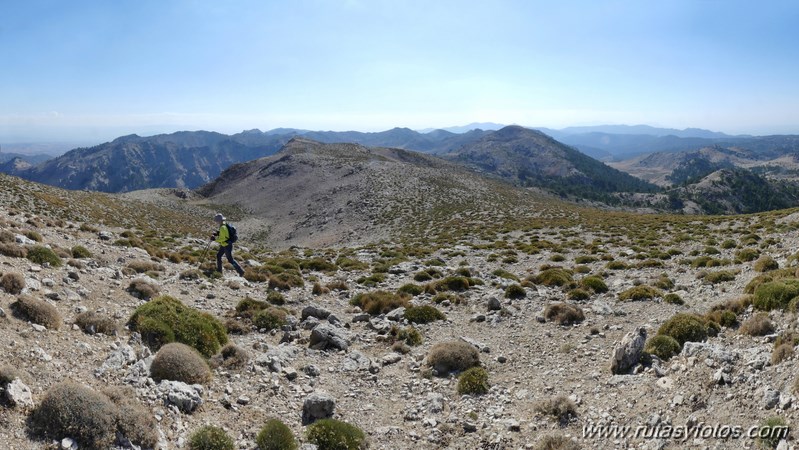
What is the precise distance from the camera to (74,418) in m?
6.58

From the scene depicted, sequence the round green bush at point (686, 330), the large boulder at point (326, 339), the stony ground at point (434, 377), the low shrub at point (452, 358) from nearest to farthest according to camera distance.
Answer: the stony ground at point (434, 377) → the round green bush at point (686, 330) → the low shrub at point (452, 358) → the large boulder at point (326, 339)

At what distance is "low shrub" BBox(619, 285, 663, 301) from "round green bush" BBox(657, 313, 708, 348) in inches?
231

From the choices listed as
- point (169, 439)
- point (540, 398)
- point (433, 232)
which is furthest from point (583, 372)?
point (433, 232)

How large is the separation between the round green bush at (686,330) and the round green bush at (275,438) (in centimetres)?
1011

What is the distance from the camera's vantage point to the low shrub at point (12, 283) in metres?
10.3

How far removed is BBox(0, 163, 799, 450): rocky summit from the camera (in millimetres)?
7586

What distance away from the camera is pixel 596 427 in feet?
28.7

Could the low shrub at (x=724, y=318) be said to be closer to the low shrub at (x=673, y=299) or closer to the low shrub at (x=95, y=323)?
the low shrub at (x=673, y=299)

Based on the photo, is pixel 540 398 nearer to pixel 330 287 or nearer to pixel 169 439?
pixel 169 439

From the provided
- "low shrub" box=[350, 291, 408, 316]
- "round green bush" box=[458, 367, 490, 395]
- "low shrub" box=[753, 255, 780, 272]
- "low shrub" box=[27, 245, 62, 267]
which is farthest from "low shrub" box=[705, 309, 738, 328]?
"low shrub" box=[27, 245, 62, 267]

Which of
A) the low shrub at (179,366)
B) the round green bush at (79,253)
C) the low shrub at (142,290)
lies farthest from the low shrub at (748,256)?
the round green bush at (79,253)

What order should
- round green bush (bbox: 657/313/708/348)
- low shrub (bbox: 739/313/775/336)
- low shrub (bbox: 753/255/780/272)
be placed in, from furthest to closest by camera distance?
low shrub (bbox: 753/255/780/272)
round green bush (bbox: 657/313/708/348)
low shrub (bbox: 739/313/775/336)

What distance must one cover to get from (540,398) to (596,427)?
182 centimetres

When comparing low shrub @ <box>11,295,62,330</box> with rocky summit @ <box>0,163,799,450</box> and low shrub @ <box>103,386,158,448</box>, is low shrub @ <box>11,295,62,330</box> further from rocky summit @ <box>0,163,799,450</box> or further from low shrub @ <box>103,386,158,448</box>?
low shrub @ <box>103,386,158,448</box>
